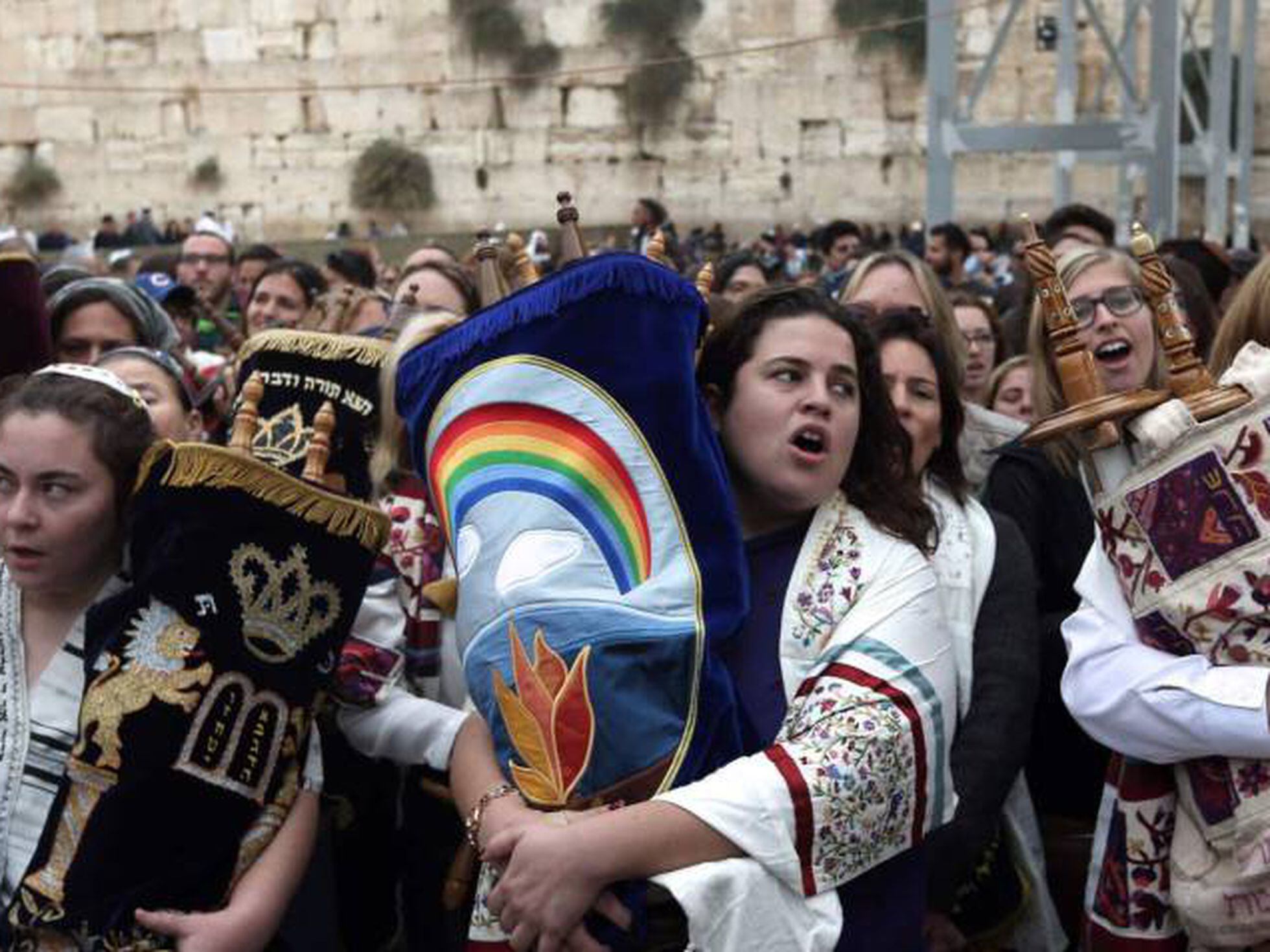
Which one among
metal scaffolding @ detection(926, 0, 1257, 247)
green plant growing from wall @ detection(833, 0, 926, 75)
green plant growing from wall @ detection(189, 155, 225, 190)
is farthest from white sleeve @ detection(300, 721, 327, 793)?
green plant growing from wall @ detection(189, 155, 225, 190)

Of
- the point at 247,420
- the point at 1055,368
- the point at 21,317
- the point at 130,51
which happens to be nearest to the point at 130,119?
the point at 130,51

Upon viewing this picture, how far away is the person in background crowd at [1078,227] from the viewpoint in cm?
585

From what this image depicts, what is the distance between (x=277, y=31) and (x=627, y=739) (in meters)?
26.8

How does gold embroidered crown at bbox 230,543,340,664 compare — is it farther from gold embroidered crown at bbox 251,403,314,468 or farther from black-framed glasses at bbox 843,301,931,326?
black-framed glasses at bbox 843,301,931,326

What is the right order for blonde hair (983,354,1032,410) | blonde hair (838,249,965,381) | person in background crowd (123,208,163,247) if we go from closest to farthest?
blonde hair (838,249,965,381) < blonde hair (983,354,1032,410) < person in background crowd (123,208,163,247)

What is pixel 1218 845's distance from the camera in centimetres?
231

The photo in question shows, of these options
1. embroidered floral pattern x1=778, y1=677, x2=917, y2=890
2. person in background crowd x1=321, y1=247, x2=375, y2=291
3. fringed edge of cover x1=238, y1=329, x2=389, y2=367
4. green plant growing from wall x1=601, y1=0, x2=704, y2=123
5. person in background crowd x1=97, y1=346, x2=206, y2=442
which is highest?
green plant growing from wall x1=601, y1=0, x2=704, y2=123

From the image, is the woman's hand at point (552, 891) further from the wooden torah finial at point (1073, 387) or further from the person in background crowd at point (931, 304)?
the person in background crowd at point (931, 304)

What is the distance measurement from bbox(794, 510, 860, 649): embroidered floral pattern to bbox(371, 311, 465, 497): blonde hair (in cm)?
90

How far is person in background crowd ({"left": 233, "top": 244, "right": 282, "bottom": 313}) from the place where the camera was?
7.46 metres

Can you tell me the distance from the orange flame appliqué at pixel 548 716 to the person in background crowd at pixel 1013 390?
7.83 feet

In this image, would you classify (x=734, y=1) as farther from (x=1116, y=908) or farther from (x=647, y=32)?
(x=1116, y=908)

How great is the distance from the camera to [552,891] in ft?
6.92

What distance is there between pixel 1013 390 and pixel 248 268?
179 inches
